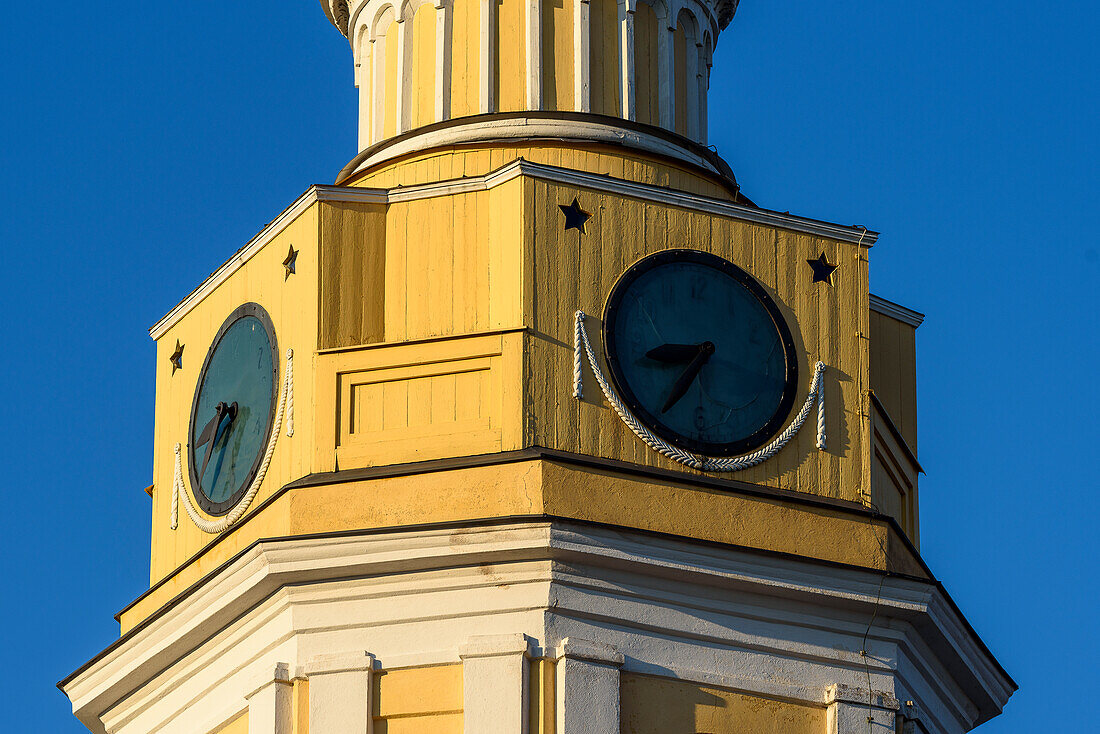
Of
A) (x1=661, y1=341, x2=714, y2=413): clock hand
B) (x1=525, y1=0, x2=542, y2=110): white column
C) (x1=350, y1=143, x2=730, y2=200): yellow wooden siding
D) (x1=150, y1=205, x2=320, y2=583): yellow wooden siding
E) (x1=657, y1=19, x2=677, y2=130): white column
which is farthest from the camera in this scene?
(x1=657, y1=19, x2=677, y2=130): white column

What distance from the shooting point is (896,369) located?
84.1 feet

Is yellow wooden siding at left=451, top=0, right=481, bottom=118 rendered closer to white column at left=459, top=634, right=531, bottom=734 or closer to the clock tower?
the clock tower

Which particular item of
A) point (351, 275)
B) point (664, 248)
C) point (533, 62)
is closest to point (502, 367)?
point (351, 275)

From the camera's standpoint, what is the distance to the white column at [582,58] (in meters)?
25.8

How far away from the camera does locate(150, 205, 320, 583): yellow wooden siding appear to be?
78.3ft

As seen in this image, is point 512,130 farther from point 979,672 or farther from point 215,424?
point 979,672

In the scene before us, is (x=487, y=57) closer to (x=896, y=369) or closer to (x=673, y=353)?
(x=673, y=353)

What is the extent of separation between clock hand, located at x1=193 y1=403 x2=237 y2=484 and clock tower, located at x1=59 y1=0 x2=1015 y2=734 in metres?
0.05

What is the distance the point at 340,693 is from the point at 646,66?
6940 millimetres

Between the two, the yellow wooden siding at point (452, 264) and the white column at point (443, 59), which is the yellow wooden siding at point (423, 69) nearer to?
the white column at point (443, 59)

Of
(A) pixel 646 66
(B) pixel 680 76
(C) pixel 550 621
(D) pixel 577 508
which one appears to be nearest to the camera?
(C) pixel 550 621

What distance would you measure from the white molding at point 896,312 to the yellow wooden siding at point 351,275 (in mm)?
4381

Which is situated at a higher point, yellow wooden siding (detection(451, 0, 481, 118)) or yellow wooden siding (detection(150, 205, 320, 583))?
yellow wooden siding (detection(451, 0, 481, 118))

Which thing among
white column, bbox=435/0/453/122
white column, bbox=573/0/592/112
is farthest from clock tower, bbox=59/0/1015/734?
white column, bbox=435/0/453/122
